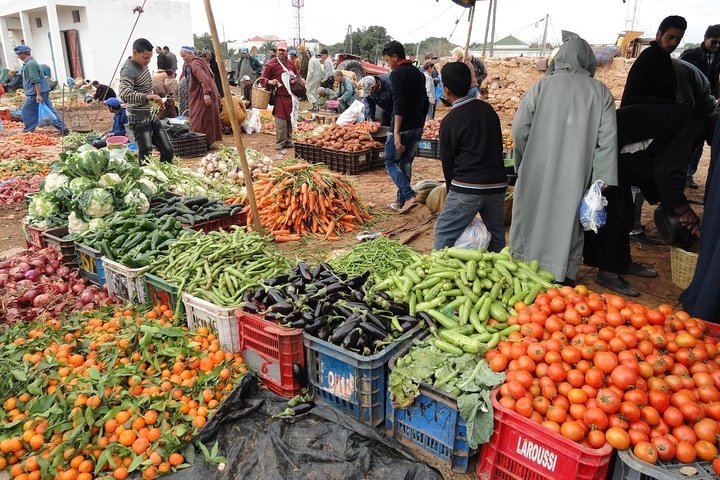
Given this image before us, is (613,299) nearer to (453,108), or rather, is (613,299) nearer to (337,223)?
(453,108)

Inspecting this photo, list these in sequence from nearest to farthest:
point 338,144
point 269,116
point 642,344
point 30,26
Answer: point 642,344 < point 338,144 < point 269,116 < point 30,26

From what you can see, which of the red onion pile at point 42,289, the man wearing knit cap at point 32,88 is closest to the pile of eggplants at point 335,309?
the red onion pile at point 42,289

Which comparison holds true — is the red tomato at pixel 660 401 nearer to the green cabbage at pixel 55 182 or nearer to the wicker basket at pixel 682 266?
the wicker basket at pixel 682 266

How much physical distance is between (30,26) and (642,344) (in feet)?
110

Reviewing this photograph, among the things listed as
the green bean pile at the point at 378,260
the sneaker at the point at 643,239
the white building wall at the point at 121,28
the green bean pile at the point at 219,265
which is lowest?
the sneaker at the point at 643,239

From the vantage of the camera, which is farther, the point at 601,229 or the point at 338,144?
the point at 338,144

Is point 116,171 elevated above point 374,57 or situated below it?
below

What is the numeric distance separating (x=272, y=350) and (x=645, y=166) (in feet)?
12.4

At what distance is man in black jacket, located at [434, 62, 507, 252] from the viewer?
13.4ft

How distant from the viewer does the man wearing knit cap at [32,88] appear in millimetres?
12752

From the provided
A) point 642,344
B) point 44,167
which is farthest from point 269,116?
point 642,344

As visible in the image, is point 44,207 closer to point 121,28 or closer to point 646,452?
point 646,452

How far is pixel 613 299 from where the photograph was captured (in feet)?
10.1

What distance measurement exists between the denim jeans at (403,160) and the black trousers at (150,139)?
12.7 feet
